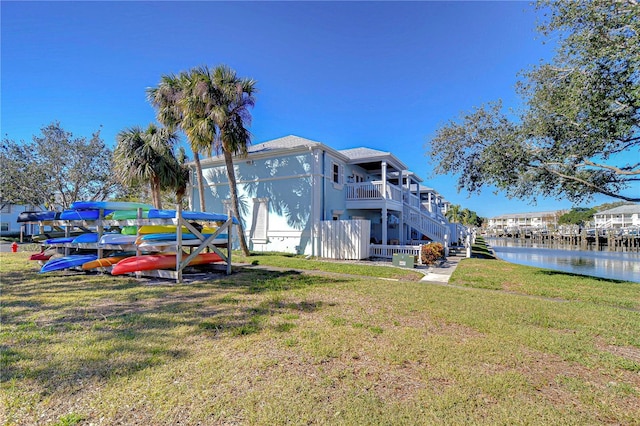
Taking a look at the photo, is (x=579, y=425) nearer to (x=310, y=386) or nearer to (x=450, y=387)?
(x=450, y=387)

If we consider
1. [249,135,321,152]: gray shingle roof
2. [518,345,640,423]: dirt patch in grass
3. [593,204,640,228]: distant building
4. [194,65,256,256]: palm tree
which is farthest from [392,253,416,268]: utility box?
[593,204,640,228]: distant building

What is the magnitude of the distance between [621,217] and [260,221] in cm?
10187

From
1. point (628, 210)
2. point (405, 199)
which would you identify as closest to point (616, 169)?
point (405, 199)

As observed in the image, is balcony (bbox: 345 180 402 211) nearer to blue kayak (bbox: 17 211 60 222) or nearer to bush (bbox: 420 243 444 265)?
bush (bbox: 420 243 444 265)

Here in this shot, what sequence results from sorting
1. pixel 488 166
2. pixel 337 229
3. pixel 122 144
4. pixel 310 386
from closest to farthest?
pixel 310 386
pixel 488 166
pixel 337 229
pixel 122 144

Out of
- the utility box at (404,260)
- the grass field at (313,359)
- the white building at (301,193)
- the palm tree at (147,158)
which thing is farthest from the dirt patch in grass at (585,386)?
the palm tree at (147,158)

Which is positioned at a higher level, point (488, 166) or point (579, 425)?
point (488, 166)

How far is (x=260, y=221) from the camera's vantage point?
58.7ft

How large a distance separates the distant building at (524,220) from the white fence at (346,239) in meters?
105

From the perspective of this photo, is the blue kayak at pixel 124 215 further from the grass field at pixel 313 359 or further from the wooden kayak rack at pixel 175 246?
the grass field at pixel 313 359

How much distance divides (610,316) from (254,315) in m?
6.98

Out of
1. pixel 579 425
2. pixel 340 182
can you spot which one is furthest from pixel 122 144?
pixel 579 425

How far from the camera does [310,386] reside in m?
3.07

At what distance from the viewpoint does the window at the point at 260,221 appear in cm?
1766
